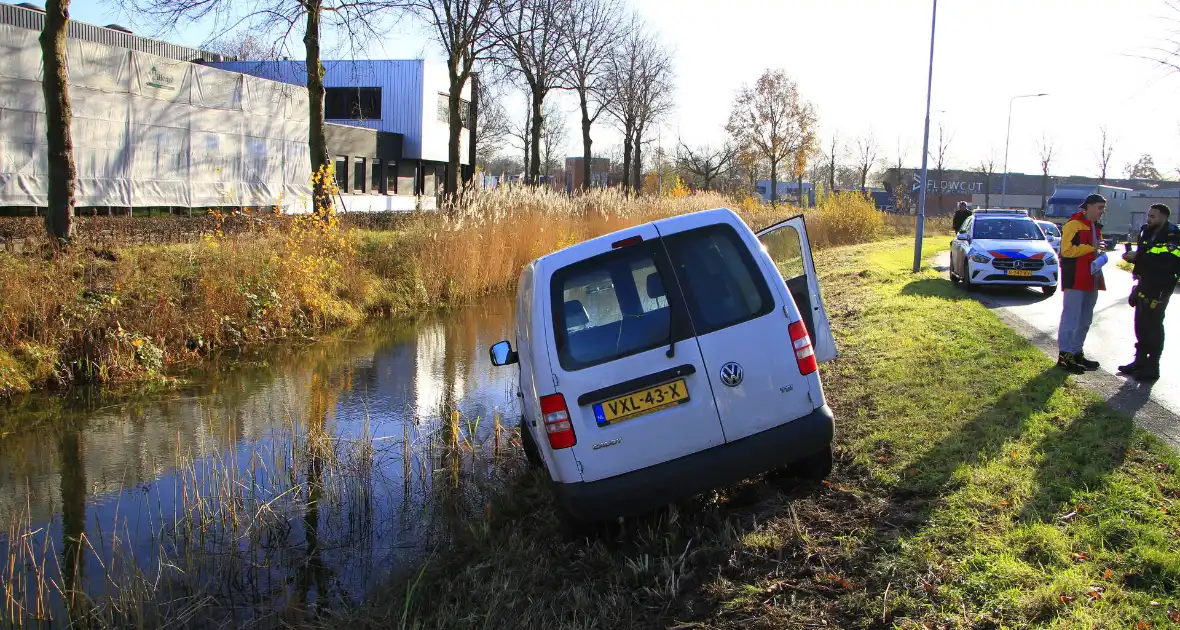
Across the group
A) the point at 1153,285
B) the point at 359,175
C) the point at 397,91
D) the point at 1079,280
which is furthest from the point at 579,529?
the point at 397,91

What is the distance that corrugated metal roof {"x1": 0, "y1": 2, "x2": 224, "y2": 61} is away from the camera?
92.3 ft

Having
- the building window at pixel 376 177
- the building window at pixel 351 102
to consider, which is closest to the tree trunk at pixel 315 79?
the building window at pixel 376 177

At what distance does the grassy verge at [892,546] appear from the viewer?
12.6 ft

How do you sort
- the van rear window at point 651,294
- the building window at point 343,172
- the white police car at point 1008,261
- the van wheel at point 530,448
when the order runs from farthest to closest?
the building window at point 343,172 < the white police car at point 1008,261 < the van wheel at point 530,448 < the van rear window at point 651,294

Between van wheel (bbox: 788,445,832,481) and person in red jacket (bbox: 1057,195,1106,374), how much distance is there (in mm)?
3981

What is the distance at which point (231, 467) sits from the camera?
6.92 m

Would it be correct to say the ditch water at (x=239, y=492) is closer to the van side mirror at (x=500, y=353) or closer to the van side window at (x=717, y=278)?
the van side mirror at (x=500, y=353)

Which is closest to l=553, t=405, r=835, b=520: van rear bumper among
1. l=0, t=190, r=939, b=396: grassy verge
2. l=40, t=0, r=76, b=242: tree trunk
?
l=0, t=190, r=939, b=396: grassy verge

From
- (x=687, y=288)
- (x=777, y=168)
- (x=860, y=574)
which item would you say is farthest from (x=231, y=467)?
(x=777, y=168)

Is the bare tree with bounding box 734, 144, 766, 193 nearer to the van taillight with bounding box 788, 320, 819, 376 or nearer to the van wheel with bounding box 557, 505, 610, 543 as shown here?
the van taillight with bounding box 788, 320, 819, 376

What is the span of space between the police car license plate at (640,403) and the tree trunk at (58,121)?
10.1 m

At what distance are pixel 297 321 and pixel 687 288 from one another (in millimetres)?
10559

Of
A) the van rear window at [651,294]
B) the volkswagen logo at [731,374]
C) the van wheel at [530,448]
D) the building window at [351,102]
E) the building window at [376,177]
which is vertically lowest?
the van wheel at [530,448]

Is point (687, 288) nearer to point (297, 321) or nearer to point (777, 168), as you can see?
point (297, 321)
